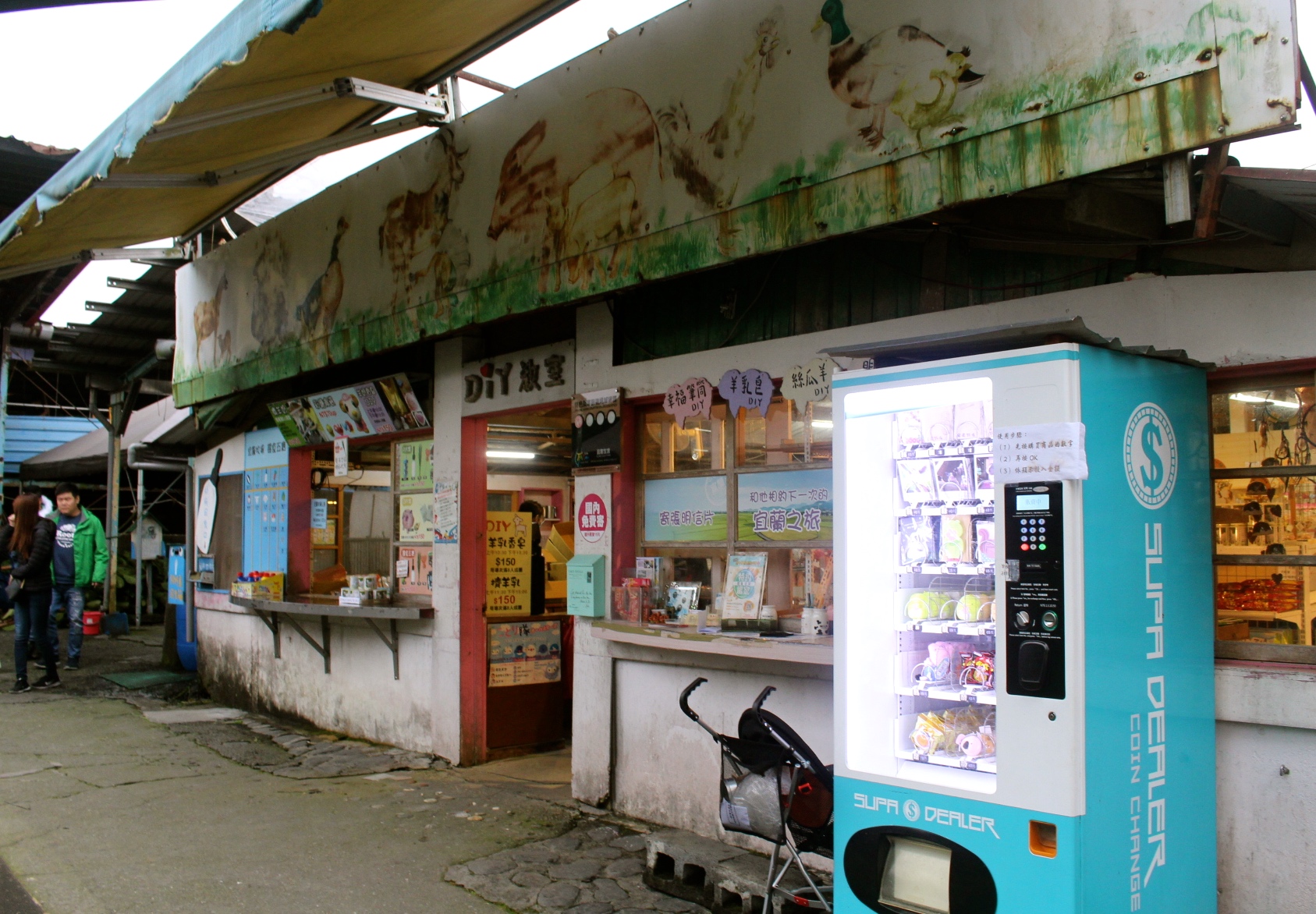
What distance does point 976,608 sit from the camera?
398 centimetres

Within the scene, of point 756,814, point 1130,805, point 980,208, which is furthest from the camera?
point 980,208

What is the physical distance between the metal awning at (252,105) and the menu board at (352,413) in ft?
6.03

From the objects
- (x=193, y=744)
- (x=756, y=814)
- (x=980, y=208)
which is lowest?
(x=193, y=744)

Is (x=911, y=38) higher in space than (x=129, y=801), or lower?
higher

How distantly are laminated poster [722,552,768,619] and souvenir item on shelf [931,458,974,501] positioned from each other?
1.69 meters

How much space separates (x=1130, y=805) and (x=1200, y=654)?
0.71 m

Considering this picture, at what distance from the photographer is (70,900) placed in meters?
4.95

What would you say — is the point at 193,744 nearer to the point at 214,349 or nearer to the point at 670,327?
the point at 214,349

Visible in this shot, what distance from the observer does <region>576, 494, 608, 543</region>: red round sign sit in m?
6.60

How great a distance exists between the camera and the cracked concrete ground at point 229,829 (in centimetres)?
509

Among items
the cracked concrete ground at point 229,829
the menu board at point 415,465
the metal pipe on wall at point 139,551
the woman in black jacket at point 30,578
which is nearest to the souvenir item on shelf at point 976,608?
the cracked concrete ground at point 229,829

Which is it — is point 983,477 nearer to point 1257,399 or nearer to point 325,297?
point 1257,399

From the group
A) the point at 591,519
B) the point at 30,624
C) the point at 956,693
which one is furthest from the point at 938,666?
the point at 30,624

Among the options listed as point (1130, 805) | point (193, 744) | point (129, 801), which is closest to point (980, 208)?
point (1130, 805)
